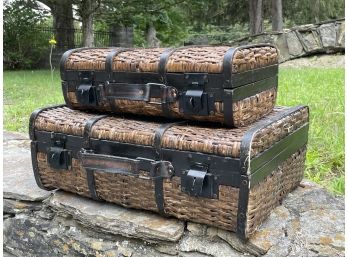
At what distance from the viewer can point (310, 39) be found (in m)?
9.11

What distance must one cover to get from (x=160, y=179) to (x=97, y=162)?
0.89 ft

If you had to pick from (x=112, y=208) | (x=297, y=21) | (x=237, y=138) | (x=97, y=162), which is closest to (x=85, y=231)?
(x=112, y=208)

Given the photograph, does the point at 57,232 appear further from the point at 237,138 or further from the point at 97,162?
the point at 237,138

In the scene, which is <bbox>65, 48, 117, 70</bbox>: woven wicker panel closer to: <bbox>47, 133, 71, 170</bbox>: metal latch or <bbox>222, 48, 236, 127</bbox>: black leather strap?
<bbox>47, 133, 71, 170</bbox>: metal latch

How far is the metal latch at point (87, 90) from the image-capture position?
1838mm

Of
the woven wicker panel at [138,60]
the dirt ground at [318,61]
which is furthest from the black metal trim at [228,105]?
the dirt ground at [318,61]

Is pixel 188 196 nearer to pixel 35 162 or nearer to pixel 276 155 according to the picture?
pixel 276 155

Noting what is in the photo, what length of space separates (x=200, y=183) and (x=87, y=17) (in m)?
8.73

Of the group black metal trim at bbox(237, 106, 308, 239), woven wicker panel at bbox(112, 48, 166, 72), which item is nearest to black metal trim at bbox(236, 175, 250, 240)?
black metal trim at bbox(237, 106, 308, 239)

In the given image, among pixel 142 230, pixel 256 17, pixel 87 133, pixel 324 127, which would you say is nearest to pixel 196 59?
pixel 87 133

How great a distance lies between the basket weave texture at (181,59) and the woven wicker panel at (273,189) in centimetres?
40

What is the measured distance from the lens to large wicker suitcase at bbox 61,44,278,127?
1.55 m

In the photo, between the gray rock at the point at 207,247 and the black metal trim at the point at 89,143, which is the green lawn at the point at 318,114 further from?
the black metal trim at the point at 89,143

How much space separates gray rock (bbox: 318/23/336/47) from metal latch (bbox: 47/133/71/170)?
8.06 m
